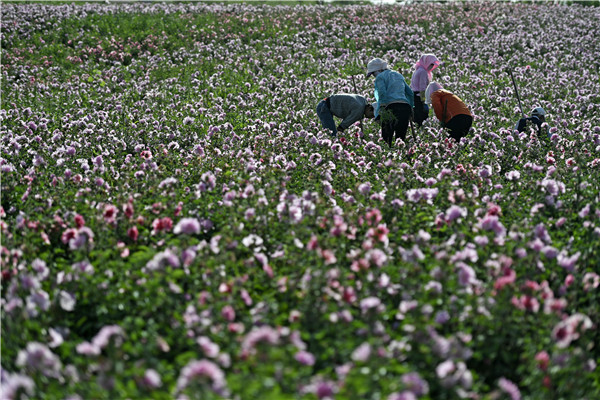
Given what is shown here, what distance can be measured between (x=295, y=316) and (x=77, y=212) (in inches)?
109

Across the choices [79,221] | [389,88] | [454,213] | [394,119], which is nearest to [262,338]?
[454,213]

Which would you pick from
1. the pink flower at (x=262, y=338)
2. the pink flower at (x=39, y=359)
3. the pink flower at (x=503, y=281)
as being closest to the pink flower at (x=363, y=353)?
the pink flower at (x=262, y=338)

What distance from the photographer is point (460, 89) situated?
13.1 m

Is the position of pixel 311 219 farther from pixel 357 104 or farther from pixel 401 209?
pixel 357 104

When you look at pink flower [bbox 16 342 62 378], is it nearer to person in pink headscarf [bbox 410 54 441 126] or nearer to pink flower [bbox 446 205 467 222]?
pink flower [bbox 446 205 467 222]

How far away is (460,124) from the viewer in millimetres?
8312

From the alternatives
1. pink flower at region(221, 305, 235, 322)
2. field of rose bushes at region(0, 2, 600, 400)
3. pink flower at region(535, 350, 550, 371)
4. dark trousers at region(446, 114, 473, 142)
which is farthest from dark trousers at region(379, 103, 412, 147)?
pink flower at region(221, 305, 235, 322)

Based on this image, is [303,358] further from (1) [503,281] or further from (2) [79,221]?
(2) [79,221]

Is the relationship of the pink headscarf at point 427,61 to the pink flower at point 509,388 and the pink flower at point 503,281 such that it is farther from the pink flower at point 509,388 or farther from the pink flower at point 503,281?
the pink flower at point 509,388

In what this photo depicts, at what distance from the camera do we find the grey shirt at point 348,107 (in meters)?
8.73

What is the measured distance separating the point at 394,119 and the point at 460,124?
1.09 metres

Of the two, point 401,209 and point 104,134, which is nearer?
point 401,209

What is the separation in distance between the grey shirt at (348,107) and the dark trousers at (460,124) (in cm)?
145

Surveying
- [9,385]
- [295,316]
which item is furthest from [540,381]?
[9,385]
